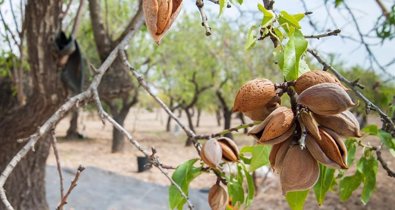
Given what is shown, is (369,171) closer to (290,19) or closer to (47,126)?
(290,19)

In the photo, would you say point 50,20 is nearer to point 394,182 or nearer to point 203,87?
point 394,182

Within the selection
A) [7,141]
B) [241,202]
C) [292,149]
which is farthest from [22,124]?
[292,149]

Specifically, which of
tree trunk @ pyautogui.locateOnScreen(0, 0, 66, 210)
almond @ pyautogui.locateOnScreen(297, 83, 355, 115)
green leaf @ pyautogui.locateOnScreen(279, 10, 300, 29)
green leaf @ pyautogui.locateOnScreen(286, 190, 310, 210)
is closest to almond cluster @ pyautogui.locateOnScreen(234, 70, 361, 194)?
almond @ pyautogui.locateOnScreen(297, 83, 355, 115)

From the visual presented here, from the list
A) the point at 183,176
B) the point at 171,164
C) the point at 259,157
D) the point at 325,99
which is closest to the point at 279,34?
the point at 325,99

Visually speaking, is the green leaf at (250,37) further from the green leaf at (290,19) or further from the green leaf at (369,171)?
the green leaf at (369,171)

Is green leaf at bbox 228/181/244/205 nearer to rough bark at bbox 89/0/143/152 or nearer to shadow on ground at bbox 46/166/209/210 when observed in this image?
rough bark at bbox 89/0/143/152

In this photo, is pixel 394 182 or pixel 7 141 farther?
pixel 394 182

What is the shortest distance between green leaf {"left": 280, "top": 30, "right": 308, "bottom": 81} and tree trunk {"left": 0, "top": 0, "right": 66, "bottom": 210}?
8.97ft

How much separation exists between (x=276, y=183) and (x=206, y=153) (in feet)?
32.9

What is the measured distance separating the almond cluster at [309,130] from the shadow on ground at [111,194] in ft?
20.6

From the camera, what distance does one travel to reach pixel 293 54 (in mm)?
884

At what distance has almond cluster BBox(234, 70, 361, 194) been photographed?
75 centimetres

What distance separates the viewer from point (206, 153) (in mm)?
1275

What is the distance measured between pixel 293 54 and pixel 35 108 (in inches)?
130
